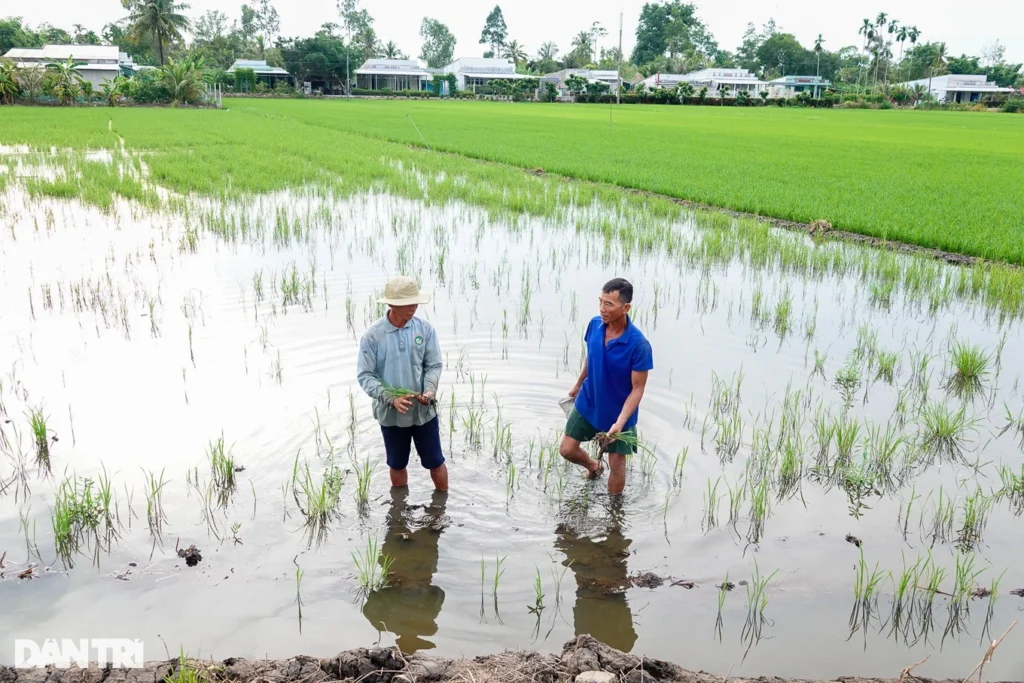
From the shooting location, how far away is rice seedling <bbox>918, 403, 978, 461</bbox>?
13.9ft

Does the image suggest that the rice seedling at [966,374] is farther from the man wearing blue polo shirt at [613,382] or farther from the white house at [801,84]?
the white house at [801,84]

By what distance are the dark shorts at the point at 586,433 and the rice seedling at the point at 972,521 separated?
57.1 inches

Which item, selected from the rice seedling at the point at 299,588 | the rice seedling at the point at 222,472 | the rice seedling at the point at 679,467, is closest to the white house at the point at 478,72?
the rice seedling at the point at 679,467

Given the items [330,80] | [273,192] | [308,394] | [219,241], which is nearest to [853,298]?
[308,394]

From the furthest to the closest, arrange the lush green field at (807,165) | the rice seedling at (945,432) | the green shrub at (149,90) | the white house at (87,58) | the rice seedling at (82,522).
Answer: the white house at (87,58) → the green shrub at (149,90) → the lush green field at (807,165) → the rice seedling at (945,432) → the rice seedling at (82,522)

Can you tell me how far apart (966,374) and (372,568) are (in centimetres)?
413

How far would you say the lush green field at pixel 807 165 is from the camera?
10.2 m

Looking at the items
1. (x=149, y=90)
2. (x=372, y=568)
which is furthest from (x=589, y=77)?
(x=372, y=568)

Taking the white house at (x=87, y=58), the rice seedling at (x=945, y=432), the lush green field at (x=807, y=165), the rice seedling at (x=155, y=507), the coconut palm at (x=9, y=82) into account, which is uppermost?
the white house at (x=87, y=58)

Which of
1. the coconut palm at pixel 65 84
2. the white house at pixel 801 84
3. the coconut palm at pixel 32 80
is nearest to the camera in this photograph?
the coconut palm at pixel 32 80

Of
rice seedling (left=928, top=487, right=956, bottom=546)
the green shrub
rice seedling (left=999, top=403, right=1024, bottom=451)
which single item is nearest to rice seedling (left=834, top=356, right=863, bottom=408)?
rice seedling (left=999, top=403, right=1024, bottom=451)

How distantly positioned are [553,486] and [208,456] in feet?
5.73

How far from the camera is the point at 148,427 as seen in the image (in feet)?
14.4

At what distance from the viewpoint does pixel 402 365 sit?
135 inches
